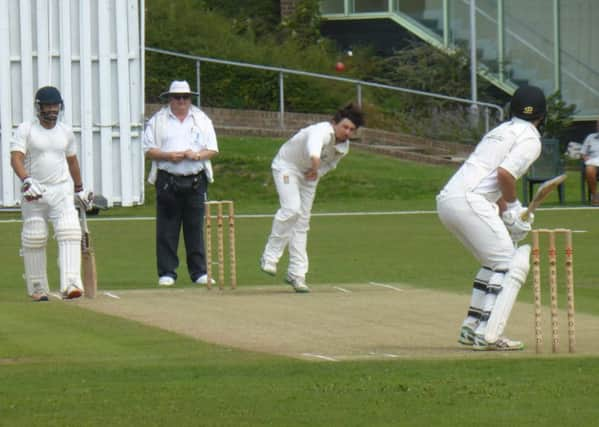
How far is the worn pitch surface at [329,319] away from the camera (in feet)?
34.1

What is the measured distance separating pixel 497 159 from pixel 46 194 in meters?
4.38

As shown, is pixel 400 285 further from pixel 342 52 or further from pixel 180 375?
pixel 342 52

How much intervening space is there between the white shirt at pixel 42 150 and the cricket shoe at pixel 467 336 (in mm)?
4259

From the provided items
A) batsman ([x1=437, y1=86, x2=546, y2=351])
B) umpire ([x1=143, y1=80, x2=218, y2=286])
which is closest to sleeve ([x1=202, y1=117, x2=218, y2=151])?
umpire ([x1=143, y1=80, x2=218, y2=286])

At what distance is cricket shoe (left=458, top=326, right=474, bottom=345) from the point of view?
34.0 feet

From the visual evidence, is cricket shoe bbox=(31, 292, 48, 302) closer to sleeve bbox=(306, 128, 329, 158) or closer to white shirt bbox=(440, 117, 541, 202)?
sleeve bbox=(306, 128, 329, 158)

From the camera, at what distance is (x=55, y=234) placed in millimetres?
13438

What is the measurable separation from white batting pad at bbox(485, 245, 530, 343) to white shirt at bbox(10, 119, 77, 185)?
15.0 feet

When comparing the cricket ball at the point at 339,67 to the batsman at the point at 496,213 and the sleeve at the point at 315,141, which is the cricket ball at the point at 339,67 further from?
the batsman at the point at 496,213

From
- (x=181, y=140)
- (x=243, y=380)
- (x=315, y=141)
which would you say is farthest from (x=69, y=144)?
(x=243, y=380)

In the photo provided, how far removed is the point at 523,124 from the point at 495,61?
26535 mm

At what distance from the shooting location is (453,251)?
60.5ft

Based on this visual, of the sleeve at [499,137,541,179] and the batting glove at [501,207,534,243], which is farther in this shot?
the batting glove at [501,207,534,243]

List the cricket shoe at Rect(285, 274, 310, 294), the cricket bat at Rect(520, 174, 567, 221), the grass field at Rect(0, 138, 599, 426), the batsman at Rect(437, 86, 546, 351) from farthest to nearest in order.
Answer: the cricket shoe at Rect(285, 274, 310, 294) < the batsman at Rect(437, 86, 546, 351) < the cricket bat at Rect(520, 174, 567, 221) < the grass field at Rect(0, 138, 599, 426)
